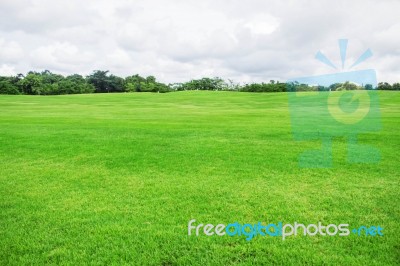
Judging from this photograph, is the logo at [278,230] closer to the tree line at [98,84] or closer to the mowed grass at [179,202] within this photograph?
the mowed grass at [179,202]

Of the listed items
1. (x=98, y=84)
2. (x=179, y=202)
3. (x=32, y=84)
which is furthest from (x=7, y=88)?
(x=179, y=202)

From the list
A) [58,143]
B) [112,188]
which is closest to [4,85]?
[58,143]

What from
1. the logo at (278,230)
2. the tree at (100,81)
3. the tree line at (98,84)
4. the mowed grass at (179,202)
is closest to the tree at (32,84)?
the tree line at (98,84)

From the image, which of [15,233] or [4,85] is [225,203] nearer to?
[15,233]

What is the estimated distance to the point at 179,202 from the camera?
6.04 metres

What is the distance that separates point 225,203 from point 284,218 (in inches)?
45.2

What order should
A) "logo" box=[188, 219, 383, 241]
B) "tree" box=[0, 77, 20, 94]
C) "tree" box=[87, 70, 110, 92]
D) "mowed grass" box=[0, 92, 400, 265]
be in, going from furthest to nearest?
1. "tree" box=[87, 70, 110, 92]
2. "tree" box=[0, 77, 20, 94]
3. "logo" box=[188, 219, 383, 241]
4. "mowed grass" box=[0, 92, 400, 265]

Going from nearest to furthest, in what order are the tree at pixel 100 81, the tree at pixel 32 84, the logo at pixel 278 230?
the logo at pixel 278 230 < the tree at pixel 32 84 < the tree at pixel 100 81

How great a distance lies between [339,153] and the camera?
1048cm

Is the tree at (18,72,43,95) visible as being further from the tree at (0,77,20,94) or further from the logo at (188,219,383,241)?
the logo at (188,219,383,241)

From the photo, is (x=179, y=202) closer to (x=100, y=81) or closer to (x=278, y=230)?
(x=278, y=230)

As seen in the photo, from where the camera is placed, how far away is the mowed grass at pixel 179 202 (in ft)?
14.0

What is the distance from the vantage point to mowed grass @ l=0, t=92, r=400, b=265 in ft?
14.0

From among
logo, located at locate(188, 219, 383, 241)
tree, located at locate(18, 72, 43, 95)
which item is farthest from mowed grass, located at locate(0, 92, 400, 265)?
tree, located at locate(18, 72, 43, 95)
